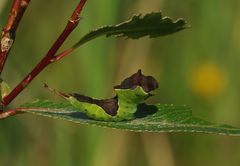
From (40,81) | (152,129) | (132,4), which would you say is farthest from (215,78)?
(152,129)

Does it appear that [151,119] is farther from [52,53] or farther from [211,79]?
[211,79]

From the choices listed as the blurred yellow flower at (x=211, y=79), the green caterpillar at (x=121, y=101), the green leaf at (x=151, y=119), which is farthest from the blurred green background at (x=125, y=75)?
the green caterpillar at (x=121, y=101)

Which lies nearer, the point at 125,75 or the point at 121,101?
the point at 121,101

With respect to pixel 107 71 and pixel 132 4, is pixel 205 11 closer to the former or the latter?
pixel 132 4

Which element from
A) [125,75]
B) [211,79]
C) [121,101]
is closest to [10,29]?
[121,101]

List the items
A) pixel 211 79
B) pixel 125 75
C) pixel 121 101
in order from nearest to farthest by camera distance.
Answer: pixel 121 101 < pixel 125 75 < pixel 211 79

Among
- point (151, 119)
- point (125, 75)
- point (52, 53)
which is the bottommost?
point (151, 119)
